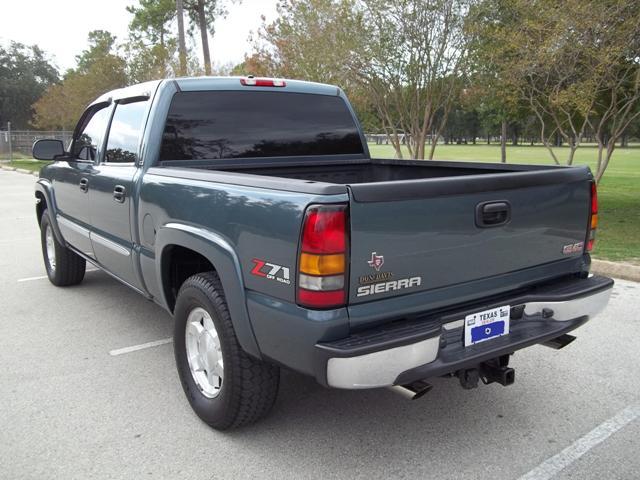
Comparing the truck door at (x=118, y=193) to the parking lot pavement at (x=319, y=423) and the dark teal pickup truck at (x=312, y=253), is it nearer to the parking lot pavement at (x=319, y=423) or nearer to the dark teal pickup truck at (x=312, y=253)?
the dark teal pickup truck at (x=312, y=253)

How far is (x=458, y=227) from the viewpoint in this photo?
8.71 ft

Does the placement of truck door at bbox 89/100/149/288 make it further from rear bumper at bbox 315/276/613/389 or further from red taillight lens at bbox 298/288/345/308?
rear bumper at bbox 315/276/613/389

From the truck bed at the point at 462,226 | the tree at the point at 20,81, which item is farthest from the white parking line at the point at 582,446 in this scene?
the tree at the point at 20,81

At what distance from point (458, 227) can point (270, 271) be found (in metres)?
0.89

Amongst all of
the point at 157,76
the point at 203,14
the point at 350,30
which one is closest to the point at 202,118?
the point at 350,30

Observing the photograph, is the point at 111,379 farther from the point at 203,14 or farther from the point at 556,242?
the point at 203,14

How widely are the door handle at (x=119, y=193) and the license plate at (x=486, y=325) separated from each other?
7.90 ft

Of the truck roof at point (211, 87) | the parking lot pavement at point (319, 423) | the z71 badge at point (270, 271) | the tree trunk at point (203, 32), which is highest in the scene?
the tree trunk at point (203, 32)

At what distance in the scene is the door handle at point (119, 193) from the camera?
386cm

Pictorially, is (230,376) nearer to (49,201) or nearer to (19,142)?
(49,201)

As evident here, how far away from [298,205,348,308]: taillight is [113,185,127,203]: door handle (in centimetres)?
194

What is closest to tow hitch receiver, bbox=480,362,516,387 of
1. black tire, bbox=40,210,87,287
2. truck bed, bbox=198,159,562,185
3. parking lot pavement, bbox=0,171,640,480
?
parking lot pavement, bbox=0,171,640,480

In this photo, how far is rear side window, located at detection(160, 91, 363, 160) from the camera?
3.80m

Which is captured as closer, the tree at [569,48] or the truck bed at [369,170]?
the truck bed at [369,170]
